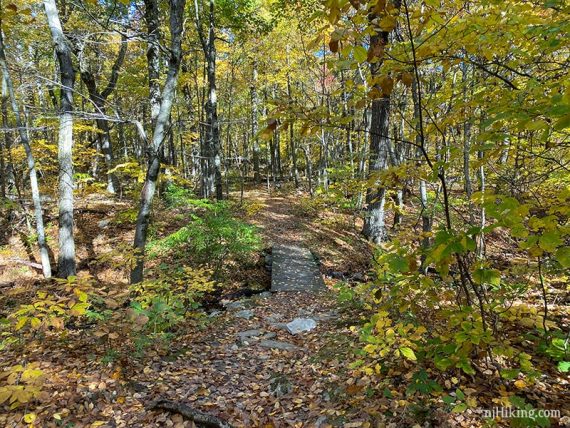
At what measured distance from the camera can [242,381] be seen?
3953 millimetres

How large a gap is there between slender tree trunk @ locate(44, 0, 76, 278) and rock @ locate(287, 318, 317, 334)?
5128mm

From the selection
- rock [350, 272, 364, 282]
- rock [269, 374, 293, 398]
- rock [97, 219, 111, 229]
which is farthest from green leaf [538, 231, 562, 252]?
rock [97, 219, 111, 229]

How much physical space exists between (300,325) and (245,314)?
1.21 metres

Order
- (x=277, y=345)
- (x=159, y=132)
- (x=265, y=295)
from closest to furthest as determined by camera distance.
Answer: (x=277, y=345)
(x=159, y=132)
(x=265, y=295)

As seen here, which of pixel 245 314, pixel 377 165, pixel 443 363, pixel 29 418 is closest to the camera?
pixel 443 363

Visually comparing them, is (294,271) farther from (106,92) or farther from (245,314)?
(106,92)

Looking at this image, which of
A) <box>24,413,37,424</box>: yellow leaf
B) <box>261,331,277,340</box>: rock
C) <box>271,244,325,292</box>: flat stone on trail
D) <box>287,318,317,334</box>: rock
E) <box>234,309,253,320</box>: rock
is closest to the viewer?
<box>24,413,37,424</box>: yellow leaf

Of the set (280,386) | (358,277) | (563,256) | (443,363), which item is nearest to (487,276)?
(563,256)

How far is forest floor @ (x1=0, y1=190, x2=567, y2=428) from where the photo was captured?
286cm

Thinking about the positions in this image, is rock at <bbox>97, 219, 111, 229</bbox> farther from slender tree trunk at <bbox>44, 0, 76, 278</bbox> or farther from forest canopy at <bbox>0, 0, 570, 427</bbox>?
slender tree trunk at <bbox>44, 0, 76, 278</bbox>

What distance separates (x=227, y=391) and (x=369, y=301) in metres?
2.44

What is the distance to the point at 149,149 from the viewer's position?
20.3ft

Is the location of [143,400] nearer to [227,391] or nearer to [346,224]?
[227,391]

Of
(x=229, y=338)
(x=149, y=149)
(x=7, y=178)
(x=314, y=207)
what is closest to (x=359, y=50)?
(x=229, y=338)
